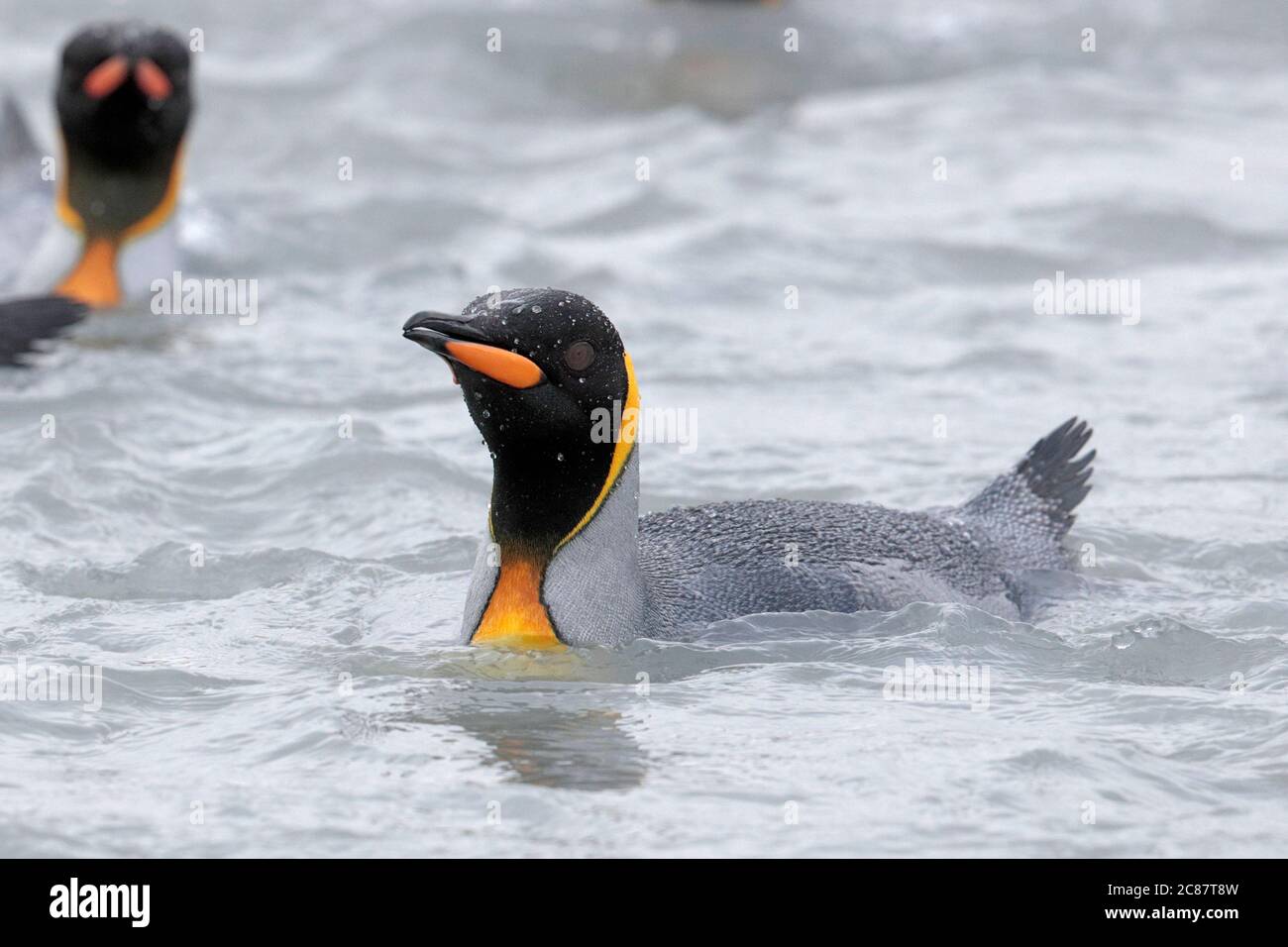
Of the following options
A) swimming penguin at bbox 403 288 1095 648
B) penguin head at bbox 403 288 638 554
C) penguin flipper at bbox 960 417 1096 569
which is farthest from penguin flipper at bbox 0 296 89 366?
penguin flipper at bbox 960 417 1096 569

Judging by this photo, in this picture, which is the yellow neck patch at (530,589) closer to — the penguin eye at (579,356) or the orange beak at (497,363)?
the penguin eye at (579,356)

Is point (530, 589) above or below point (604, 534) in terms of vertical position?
below

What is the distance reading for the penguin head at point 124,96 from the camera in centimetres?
1070

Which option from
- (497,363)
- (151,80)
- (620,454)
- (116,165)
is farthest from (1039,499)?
(116,165)

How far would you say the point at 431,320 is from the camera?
591 centimetres

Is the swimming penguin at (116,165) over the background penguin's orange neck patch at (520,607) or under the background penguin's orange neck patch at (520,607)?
over

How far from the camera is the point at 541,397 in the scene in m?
6.13

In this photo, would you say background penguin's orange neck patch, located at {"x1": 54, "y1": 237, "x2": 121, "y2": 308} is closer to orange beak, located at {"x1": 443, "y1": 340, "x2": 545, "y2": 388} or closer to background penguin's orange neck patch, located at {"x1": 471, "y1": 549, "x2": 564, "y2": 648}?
background penguin's orange neck patch, located at {"x1": 471, "y1": 549, "x2": 564, "y2": 648}

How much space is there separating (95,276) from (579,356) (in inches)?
236

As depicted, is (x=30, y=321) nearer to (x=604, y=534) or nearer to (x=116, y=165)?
(x=116, y=165)

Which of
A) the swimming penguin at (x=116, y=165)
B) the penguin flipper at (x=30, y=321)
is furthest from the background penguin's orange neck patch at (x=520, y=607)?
the swimming penguin at (x=116, y=165)

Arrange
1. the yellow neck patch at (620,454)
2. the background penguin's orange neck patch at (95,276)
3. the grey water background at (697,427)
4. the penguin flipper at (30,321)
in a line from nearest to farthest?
the grey water background at (697,427)
the yellow neck patch at (620,454)
the penguin flipper at (30,321)
the background penguin's orange neck patch at (95,276)

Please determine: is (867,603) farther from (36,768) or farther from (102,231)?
(102,231)
